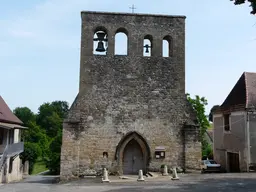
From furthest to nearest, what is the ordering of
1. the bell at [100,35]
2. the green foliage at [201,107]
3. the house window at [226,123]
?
the green foliage at [201,107], the house window at [226,123], the bell at [100,35]

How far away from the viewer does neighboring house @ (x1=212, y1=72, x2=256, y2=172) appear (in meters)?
21.4

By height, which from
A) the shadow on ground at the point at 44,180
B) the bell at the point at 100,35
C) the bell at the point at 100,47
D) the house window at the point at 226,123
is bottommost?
the shadow on ground at the point at 44,180

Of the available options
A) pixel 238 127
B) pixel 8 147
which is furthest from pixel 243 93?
pixel 8 147

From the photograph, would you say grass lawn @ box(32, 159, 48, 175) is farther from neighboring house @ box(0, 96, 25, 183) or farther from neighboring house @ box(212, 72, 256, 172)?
neighboring house @ box(212, 72, 256, 172)

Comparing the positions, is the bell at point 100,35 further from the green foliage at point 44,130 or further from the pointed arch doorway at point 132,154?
the green foliage at point 44,130

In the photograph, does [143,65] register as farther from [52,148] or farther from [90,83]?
[52,148]

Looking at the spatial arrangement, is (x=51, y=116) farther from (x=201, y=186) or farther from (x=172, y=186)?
(x=201, y=186)

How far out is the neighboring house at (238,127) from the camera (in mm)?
21406

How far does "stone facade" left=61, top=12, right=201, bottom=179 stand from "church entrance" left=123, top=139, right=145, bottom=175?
1.40 feet

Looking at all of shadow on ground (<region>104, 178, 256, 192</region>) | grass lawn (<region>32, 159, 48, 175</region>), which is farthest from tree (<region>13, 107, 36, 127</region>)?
shadow on ground (<region>104, 178, 256, 192</region>)

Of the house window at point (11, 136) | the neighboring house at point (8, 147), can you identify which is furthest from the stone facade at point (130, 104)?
the house window at point (11, 136)

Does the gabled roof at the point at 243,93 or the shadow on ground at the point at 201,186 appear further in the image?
the gabled roof at the point at 243,93

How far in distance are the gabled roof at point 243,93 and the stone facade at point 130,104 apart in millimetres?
5639

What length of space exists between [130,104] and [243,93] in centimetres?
926
